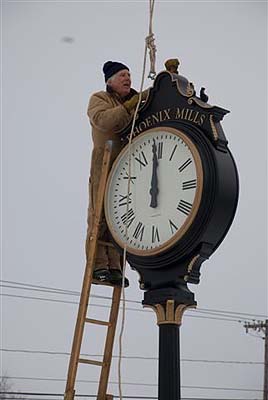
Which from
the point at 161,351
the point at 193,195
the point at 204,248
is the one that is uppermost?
the point at 193,195

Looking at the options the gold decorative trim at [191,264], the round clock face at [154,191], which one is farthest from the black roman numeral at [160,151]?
the gold decorative trim at [191,264]

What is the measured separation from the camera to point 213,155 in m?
2.07

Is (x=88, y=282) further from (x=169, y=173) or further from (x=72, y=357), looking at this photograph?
(x=169, y=173)

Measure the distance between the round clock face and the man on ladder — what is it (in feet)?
0.35

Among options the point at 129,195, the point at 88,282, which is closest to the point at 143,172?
the point at 129,195

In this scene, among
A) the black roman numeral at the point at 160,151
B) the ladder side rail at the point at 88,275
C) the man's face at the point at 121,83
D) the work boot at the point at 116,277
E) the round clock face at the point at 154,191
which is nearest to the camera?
the round clock face at the point at 154,191

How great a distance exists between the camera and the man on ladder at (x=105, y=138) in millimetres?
2372

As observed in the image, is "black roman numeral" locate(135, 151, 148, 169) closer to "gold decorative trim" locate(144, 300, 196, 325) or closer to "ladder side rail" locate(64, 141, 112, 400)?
"ladder side rail" locate(64, 141, 112, 400)

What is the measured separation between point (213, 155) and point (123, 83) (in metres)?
0.60

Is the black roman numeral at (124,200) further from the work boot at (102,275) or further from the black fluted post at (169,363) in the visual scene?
the black fluted post at (169,363)

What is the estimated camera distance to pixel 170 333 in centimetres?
205

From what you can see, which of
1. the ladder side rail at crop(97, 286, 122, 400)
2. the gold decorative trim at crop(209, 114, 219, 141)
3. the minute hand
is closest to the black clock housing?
the gold decorative trim at crop(209, 114, 219, 141)

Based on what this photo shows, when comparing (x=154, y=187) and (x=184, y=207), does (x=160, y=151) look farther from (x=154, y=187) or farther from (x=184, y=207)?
(x=184, y=207)

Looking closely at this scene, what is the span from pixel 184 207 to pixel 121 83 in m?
0.63
